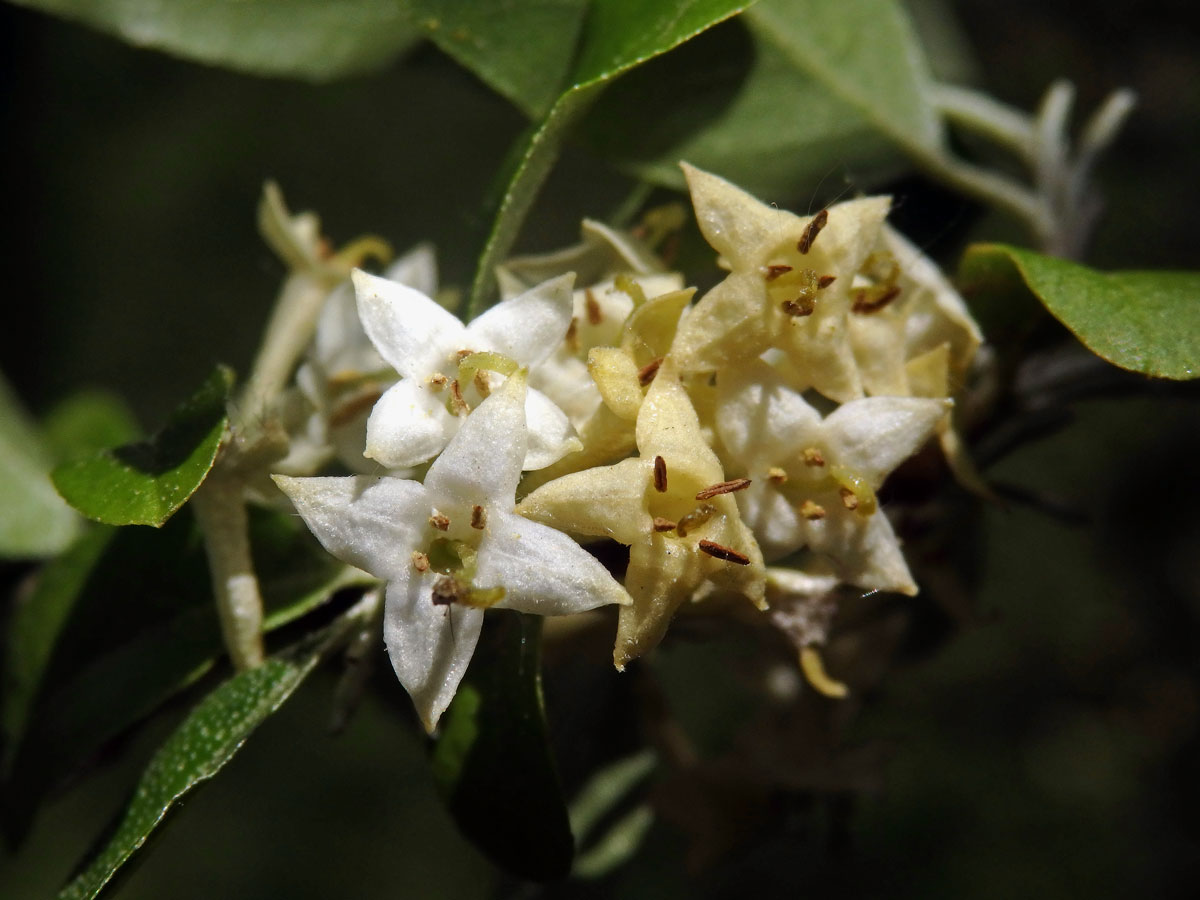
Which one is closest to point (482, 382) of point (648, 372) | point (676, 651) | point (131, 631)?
point (648, 372)

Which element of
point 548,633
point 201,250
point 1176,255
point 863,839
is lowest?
point 863,839

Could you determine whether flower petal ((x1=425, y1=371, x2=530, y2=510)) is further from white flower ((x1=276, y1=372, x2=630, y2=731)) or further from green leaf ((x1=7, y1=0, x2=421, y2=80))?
green leaf ((x1=7, y1=0, x2=421, y2=80))

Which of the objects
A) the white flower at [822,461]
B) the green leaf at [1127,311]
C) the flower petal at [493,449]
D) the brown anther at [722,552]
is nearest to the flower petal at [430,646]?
the flower petal at [493,449]

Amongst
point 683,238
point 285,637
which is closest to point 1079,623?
point 683,238

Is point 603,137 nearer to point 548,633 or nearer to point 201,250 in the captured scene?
point 548,633

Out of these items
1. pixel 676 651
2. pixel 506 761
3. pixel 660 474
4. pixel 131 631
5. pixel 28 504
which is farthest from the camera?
pixel 676 651

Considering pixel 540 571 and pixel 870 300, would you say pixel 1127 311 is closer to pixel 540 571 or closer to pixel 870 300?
pixel 870 300

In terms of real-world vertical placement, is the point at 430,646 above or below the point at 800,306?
below
